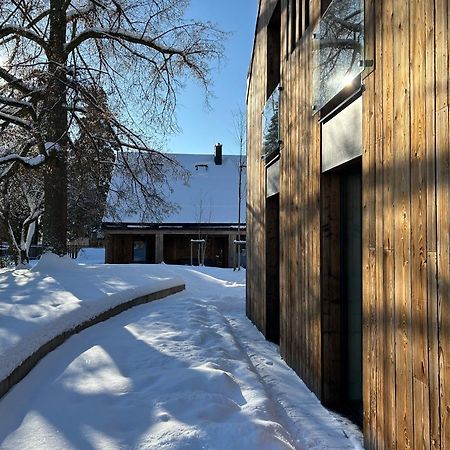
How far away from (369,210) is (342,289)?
1.26m

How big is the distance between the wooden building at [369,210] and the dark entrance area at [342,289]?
1cm

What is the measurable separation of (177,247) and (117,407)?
2175cm

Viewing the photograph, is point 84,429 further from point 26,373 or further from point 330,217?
point 330,217

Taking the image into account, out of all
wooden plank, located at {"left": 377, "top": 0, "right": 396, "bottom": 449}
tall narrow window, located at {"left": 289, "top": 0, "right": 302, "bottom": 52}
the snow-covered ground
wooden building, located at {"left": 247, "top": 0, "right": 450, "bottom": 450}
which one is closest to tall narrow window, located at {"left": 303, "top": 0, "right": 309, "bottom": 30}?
wooden building, located at {"left": 247, "top": 0, "right": 450, "bottom": 450}

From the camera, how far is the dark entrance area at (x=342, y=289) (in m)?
3.83

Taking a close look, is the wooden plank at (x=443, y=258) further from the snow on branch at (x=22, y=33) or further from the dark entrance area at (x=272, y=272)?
the snow on branch at (x=22, y=33)

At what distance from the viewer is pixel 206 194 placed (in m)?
25.5

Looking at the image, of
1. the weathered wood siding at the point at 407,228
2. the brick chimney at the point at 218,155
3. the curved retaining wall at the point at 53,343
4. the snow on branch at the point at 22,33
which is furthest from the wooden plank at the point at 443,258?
the brick chimney at the point at 218,155

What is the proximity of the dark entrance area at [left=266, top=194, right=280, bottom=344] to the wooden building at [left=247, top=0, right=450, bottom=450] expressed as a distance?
0.99 m

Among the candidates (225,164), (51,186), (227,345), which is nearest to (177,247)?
(225,164)

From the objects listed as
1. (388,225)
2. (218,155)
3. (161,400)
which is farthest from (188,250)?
(388,225)

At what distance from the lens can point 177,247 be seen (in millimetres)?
24938

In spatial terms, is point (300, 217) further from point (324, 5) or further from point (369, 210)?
point (324, 5)

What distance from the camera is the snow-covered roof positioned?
77.0ft
